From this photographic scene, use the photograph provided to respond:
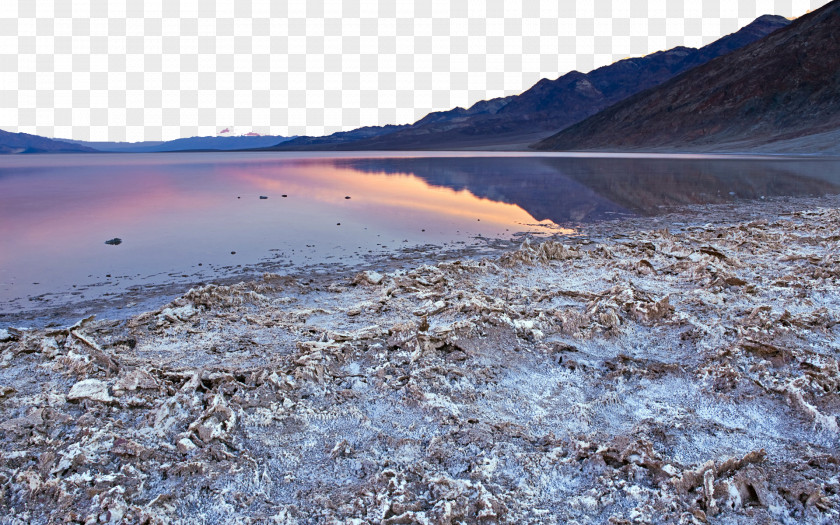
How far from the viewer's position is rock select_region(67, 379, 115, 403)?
2.88 m

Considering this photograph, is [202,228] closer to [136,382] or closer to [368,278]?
[368,278]

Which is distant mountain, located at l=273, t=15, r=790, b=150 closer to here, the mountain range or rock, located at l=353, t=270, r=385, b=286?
the mountain range

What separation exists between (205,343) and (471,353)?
196cm

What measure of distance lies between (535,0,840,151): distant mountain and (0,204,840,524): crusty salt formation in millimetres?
48411

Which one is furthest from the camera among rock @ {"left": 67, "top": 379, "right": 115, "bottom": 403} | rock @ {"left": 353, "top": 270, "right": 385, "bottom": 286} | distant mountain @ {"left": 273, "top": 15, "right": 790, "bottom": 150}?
distant mountain @ {"left": 273, "top": 15, "right": 790, "bottom": 150}

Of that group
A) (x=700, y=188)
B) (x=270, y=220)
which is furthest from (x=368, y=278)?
(x=700, y=188)

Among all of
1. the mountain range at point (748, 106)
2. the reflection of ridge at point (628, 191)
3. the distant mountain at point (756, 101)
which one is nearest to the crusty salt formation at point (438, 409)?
the reflection of ridge at point (628, 191)

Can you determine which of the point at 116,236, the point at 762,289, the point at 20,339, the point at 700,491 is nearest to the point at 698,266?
the point at 762,289

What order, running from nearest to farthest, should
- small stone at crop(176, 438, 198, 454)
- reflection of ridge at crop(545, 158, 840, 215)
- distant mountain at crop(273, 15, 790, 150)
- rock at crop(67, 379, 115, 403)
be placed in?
1. small stone at crop(176, 438, 198, 454)
2. rock at crop(67, 379, 115, 403)
3. reflection of ridge at crop(545, 158, 840, 215)
4. distant mountain at crop(273, 15, 790, 150)

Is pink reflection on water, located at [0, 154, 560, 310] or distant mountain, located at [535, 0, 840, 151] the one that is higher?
distant mountain, located at [535, 0, 840, 151]

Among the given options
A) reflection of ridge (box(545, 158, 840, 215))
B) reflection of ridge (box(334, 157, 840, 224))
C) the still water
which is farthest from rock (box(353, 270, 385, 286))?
reflection of ridge (box(545, 158, 840, 215))

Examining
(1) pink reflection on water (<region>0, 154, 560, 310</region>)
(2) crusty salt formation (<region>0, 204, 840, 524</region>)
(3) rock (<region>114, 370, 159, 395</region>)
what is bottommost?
(2) crusty salt formation (<region>0, 204, 840, 524</region>)

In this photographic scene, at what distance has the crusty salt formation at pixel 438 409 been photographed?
2.15m

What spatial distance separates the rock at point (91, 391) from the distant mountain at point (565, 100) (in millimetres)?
112866
